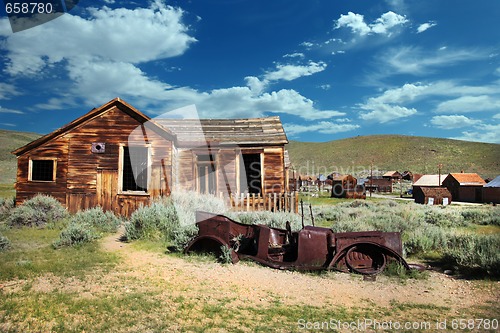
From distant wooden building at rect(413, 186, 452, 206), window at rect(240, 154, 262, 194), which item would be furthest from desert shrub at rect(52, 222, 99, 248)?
distant wooden building at rect(413, 186, 452, 206)

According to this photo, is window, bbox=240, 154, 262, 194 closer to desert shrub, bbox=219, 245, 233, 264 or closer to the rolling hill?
desert shrub, bbox=219, 245, 233, 264

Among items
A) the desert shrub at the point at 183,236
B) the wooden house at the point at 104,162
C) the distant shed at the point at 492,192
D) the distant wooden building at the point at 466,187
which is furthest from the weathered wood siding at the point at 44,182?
the distant wooden building at the point at 466,187

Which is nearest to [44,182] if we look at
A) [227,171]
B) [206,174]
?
[206,174]

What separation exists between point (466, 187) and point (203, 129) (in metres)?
27.2

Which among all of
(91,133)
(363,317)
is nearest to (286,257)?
(363,317)

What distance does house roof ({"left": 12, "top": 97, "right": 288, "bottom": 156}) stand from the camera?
12555 mm

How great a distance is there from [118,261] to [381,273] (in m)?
5.02

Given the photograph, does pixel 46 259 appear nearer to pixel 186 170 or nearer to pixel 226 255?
pixel 226 255

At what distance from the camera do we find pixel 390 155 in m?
93.8

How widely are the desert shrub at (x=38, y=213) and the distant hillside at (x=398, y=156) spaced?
6826cm

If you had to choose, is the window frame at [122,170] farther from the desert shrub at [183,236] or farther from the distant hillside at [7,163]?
the distant hillside at [7,163]

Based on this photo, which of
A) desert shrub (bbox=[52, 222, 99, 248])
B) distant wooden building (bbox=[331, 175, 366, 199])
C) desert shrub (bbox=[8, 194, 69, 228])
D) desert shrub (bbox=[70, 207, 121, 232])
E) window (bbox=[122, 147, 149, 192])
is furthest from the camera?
distant wooden building (bbox=[331, 175, 366, 199])

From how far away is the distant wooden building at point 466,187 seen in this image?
1163 inches

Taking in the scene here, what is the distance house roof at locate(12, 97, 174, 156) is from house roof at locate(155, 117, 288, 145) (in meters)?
1.36
